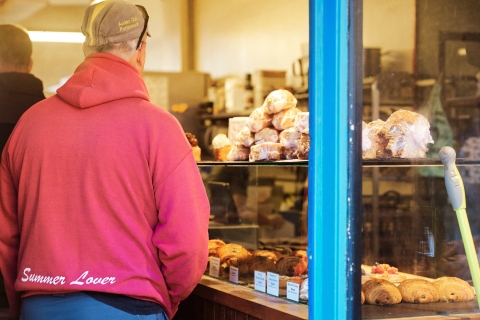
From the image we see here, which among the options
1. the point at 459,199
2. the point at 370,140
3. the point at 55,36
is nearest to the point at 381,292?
the point at 459,199

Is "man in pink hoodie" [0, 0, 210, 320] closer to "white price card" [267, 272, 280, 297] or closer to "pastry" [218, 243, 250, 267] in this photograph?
"white price card" [267, 272, 280, 297]

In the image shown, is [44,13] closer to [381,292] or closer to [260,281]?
[260,281]

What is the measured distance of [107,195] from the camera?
1.95 m

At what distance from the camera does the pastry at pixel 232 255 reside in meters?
2.75

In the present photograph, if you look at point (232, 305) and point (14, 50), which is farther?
point (14, 50)

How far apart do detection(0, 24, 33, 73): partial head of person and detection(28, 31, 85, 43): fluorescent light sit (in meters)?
0.23

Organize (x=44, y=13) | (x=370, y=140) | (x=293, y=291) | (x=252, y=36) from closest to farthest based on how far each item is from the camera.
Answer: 1. (x=370, y=140)
2. (x=293, y=291)
3. (x=44, y=13)
4. (x=252, y=36)

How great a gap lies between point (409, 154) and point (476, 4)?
18.7 inches

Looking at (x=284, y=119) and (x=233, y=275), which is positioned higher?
(x=284, y=119)

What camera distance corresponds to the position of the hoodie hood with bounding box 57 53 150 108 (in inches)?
78.7

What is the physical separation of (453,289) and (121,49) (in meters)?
1.25

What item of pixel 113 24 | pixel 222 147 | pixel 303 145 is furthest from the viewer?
pixel 222 147

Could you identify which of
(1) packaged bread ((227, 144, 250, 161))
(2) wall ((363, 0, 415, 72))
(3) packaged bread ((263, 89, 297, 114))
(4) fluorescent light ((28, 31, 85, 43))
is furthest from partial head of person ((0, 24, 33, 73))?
→ (2) wall ((363, 0, 415, 72))

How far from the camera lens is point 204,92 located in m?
5.51
